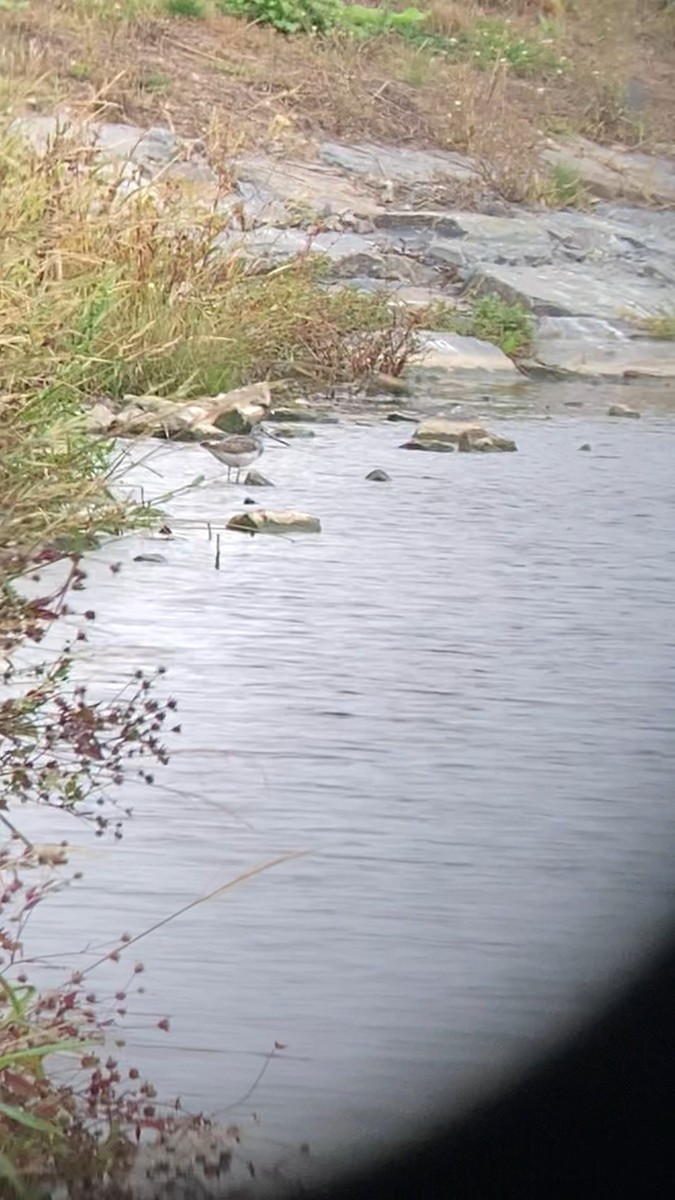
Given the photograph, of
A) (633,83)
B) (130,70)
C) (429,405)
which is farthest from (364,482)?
(633,83)

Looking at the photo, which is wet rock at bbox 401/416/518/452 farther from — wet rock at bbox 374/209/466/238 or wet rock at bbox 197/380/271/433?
wet rock at bbox 374/209/466/238

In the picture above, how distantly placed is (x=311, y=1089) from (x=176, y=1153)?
0.17m

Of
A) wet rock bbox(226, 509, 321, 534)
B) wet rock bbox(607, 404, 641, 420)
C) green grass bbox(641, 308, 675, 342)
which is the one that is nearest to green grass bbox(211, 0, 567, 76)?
green grass bbox(641, 308, 675, 342)

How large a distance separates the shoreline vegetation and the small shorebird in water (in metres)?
0.19

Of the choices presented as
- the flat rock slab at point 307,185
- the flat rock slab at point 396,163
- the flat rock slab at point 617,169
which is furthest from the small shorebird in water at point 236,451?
the flat rock slab at point 617,169

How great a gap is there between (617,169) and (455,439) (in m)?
7.84

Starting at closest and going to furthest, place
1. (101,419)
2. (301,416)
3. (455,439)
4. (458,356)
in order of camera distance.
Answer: (101,419) → (455,439) → (301,416) → (458,356)

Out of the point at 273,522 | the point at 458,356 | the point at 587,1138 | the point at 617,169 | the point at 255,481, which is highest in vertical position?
the point at 587,1138

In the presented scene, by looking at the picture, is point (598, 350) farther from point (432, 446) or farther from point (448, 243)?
point (432, 446)

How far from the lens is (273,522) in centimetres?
494

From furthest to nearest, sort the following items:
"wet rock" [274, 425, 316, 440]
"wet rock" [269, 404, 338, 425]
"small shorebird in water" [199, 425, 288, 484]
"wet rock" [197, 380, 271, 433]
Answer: "wet rock" [269, 404, 338, 425] → "wet rock" [274, 425, 316, 440] → "wet rock" [197, 380, 271, 433] → "small shorebird in water" [199, 425, 288, 484]

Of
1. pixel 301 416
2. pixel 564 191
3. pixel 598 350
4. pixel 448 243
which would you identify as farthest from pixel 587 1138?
pixel 564 191

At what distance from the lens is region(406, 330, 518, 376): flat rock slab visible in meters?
8.29

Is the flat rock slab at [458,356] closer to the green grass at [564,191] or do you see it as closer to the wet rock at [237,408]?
the wet rock at [237,408]
